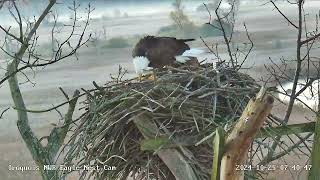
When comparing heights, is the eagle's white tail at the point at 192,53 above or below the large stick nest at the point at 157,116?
above

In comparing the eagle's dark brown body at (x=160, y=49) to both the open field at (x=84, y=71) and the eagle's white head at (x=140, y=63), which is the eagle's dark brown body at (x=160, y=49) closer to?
the eagle's white head at (x=140, y=63)

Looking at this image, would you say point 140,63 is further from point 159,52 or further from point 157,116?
point 157,116

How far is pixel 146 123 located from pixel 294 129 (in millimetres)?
399

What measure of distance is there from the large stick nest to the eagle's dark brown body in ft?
1.58

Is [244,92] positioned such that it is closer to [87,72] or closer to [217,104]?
[217,104]

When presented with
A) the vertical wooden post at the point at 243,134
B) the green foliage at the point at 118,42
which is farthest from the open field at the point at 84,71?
the vertical wooden post at the point at 243,134

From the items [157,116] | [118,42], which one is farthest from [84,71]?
[157,116]

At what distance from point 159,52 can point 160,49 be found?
0.01 meters

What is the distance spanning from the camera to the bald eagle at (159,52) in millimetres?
2041

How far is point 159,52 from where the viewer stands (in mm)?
2062

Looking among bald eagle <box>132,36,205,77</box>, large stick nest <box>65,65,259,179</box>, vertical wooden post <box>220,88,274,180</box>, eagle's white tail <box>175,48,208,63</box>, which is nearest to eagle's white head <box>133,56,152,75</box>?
bald eagle <box>132,36,205,77</box>

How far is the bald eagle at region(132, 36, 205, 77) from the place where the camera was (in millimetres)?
2041

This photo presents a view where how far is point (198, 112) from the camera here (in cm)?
140

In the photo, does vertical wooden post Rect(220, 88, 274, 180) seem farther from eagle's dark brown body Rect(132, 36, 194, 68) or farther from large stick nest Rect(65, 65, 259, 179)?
eagle's dark brown body Rect(132, 36, 194, 68)
